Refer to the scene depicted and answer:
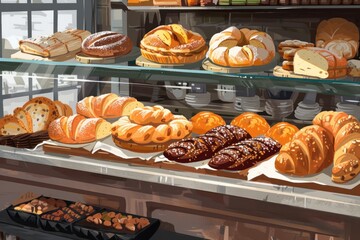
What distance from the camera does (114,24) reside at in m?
A: 3.63

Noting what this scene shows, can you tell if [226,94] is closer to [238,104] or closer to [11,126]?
[238,104]

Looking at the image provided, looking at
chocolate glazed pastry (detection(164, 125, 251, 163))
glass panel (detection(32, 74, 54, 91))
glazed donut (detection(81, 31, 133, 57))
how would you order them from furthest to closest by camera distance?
glass panel (detection(32, 74, 54, 91)) → glazed donut (detection(81, 31, 133, 57)) → chocolate glazed pastry (detection(164, 125, 251, 163))

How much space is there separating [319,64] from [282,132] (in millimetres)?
339

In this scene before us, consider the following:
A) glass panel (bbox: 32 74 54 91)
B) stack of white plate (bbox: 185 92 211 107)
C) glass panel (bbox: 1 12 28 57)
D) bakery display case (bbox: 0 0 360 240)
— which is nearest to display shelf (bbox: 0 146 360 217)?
bakery display case (bbox: 0 0 360 240)

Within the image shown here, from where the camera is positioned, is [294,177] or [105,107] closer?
[294,177]

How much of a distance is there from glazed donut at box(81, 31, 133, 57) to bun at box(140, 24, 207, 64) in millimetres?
76

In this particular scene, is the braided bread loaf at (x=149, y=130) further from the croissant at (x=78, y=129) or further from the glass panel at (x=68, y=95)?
the glass panel at (x=68, y=95)

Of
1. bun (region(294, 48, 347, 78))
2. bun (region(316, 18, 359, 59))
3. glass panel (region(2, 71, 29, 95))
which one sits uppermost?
bun (region(316, 18, 359, 59))

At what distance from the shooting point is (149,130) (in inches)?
57.9

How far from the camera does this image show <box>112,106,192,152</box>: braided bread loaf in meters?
1.46

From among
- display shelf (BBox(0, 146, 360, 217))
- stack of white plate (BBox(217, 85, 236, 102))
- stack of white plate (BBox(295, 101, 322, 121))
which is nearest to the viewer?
display shelf (BBox(0, 146, 360, 217))

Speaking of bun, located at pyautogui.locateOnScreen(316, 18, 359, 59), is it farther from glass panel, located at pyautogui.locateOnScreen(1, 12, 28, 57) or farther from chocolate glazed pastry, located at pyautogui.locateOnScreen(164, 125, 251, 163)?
glass panel, located at pyautogui.locateOnScreen(1, 12, 28, 57)

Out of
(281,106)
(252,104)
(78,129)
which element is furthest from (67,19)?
(78,129)

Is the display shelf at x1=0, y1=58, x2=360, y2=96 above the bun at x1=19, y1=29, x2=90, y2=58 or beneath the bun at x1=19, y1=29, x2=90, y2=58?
beneath
